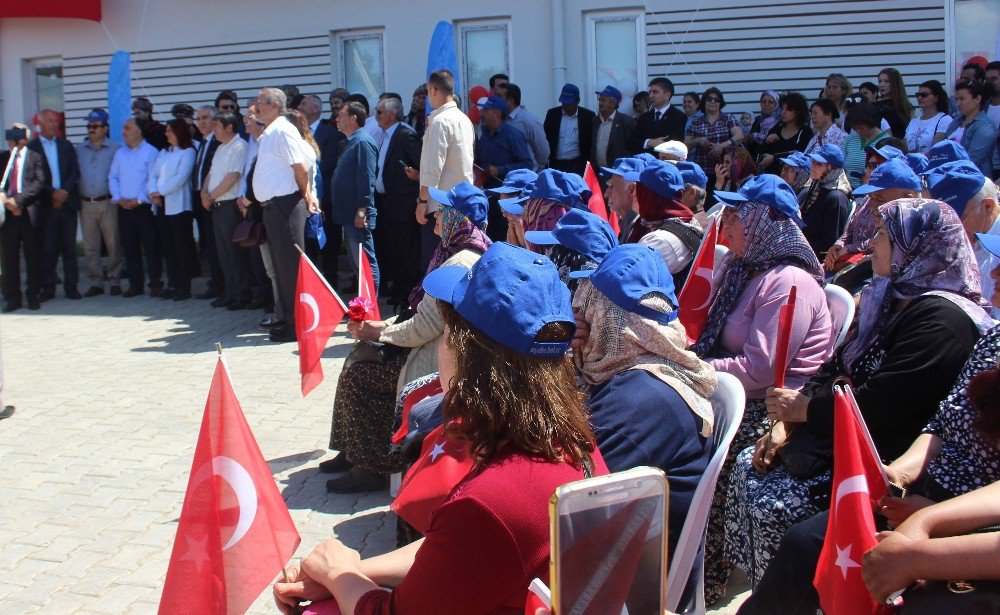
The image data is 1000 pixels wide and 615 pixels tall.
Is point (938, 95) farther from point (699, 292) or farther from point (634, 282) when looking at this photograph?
point (634, 282)

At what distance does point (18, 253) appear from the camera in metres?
11.4

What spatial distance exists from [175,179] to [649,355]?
927cm

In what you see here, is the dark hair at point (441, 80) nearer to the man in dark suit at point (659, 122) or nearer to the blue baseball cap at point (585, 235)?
the man in dark suit at point (659, 122)

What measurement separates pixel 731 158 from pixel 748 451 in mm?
6435

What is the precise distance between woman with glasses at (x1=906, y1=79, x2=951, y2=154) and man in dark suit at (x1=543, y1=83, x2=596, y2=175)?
12.0ft

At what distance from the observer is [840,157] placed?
7781mm

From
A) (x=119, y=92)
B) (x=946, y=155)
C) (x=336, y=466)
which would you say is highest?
(x=119, y=92)

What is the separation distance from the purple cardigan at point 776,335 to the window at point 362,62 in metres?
10.7

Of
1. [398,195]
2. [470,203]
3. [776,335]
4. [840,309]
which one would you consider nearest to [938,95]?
[398,195]

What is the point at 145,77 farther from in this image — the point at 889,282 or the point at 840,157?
the point at 889,282

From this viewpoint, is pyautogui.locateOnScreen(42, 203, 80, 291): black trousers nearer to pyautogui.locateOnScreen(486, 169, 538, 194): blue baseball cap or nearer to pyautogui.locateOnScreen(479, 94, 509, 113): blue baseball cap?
pyautogui.locateOnScreen(479, 94, 509, 113): blue baseball cap

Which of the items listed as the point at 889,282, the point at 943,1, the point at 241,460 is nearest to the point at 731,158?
the point at 943,1

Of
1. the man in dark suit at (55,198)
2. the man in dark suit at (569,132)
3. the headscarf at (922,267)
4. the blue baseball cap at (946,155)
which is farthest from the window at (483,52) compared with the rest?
the headscarf at (922,267)

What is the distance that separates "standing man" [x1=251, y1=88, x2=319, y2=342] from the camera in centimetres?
885
